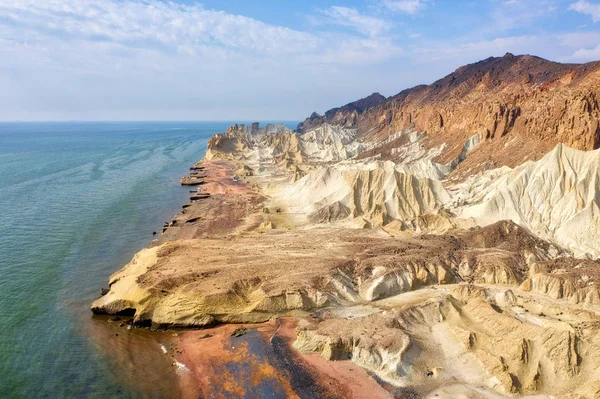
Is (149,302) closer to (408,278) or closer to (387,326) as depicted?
(387,326)

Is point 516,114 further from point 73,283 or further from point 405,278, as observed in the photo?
point 73,283

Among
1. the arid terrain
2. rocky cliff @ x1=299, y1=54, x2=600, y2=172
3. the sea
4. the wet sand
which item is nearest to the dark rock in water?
the wet sand

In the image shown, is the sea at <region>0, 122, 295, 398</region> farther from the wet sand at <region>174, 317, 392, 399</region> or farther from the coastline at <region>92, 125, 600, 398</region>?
the coastline at <region>92, 125, 600, 398</region>

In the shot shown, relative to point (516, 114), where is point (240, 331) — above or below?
below

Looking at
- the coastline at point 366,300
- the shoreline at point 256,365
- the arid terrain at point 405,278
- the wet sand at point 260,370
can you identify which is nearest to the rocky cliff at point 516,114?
the arid terrain at point 405,278

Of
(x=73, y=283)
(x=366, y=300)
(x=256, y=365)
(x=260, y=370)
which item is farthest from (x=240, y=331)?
(x=73, y=283)

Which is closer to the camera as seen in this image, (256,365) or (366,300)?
(256,365)
